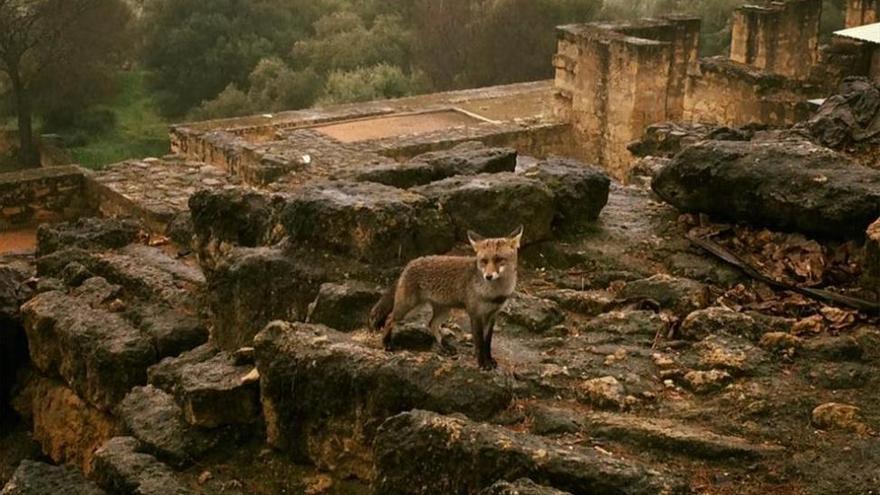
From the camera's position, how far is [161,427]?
7.42m

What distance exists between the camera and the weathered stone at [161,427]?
7.20m

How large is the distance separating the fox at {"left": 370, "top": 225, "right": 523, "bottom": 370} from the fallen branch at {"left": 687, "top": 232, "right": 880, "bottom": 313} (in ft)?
6.15

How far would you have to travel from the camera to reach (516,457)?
586cm

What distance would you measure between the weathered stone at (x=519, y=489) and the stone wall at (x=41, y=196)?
11.1 metres

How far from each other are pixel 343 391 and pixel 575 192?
3.09 metres

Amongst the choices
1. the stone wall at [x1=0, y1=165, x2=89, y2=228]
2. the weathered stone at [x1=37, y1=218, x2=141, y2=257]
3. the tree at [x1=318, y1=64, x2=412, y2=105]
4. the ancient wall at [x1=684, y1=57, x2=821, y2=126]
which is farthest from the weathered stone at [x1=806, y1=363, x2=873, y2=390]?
the tree at [x1=318, y1=64, x2=412, y2=105]

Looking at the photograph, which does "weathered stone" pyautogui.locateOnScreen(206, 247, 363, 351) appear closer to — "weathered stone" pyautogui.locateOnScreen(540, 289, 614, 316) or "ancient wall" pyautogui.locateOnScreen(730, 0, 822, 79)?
"weathered stone" pyautogui.locateOnScreen(540, 289, 614, 316)

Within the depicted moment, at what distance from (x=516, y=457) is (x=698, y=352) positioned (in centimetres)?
172

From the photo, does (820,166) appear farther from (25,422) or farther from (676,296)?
(25,422)

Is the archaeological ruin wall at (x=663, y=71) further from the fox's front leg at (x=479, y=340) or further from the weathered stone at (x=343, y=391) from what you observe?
the weathered stone at (x=343, y=391)

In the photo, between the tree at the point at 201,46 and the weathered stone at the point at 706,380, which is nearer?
the weathered stone at the point at 706,380

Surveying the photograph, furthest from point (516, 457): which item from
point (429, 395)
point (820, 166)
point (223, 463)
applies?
point (820, 166)

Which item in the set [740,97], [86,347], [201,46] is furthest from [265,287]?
[201,46]

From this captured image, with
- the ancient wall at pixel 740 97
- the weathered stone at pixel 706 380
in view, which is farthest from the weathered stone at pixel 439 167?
the ancient wall at pixel 740 97
